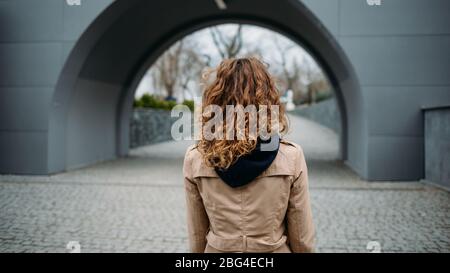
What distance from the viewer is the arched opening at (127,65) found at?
7.41m

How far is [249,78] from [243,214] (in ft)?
1.53

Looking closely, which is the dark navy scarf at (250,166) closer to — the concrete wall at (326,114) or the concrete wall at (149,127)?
the concrete wall at (149,127)

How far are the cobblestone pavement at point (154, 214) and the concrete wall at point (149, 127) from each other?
7.23m

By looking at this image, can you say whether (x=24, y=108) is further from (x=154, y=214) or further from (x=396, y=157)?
(x=396, y=157)

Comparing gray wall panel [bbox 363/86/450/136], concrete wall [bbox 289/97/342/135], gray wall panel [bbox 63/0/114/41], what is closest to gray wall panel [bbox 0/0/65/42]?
gray wall panel [bbox 63/0/114/41]

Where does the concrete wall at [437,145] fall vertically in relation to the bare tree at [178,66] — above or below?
below

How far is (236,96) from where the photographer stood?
142 centimetres

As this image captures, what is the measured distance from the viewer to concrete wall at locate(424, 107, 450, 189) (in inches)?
237

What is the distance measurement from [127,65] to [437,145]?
23.5ft

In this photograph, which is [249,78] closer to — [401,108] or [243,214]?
[243,214]

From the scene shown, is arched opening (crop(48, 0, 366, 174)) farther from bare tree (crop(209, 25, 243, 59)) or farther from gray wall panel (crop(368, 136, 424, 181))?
bare tree (crop(209, 25, 243, 59))

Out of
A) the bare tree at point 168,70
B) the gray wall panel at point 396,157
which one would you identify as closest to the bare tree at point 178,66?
the bare tree at point 168,70

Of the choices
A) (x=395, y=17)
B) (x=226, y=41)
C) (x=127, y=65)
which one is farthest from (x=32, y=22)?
(x=226, y=41)
